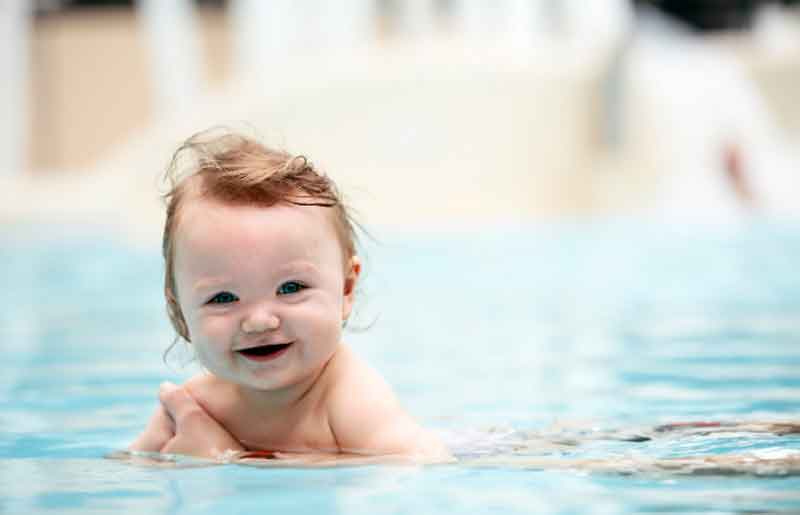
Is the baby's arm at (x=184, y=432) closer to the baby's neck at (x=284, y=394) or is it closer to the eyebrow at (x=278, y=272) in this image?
the baby's neck at (x=284, y=394)

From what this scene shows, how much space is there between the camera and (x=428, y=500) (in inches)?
79.0

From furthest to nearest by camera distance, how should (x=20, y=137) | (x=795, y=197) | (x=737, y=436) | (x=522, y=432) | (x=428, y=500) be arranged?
(x=20, y=137)
(x=795, y=197)
(x=522, y=432)
(x=737, y=436)
(x=428, y=500)

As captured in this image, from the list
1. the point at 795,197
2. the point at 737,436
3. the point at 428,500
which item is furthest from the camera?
the point at 795,197

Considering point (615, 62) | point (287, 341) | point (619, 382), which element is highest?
point (615, 62)

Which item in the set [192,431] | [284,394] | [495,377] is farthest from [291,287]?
[495,377]

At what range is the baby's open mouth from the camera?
7.68 feet

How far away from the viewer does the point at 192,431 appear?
2.47m

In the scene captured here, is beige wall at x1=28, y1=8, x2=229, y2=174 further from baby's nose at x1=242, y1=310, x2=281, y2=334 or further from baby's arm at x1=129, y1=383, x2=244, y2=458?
baby's nose at x1=242, y1=310, x2=281, y2=334

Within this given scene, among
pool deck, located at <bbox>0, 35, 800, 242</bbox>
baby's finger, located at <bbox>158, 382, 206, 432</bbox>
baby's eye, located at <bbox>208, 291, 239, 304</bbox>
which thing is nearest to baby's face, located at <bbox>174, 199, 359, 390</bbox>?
baby's eye, located at <bbox>208, 291, 239, 304</bbox>

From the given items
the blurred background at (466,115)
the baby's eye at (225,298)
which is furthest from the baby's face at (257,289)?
the blurred background at (466,115)

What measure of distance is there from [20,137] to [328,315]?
15.7 metres

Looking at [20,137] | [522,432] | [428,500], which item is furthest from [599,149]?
[428,500]

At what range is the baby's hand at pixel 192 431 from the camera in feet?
8.07

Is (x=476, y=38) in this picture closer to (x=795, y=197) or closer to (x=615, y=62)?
(x=615, y=62)
